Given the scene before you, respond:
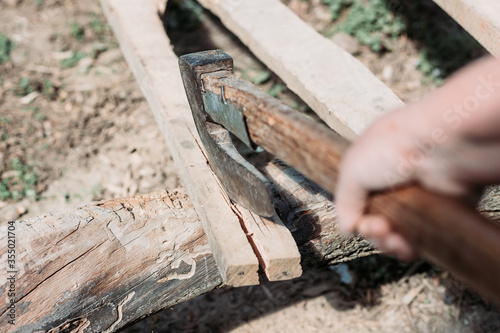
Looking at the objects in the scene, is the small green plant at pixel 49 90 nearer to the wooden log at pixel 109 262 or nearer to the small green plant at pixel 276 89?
the small green plant at pixel 276 89

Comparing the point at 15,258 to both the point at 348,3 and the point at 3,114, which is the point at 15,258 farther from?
the point at 348,3

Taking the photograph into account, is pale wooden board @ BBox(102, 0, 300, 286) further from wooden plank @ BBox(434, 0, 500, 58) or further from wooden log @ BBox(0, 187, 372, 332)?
wooden plank @ BBox(434, 0, 500, 58)

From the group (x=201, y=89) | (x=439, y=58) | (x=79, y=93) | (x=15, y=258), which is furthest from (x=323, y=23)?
(x=15, y=258)

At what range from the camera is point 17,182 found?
120 inches

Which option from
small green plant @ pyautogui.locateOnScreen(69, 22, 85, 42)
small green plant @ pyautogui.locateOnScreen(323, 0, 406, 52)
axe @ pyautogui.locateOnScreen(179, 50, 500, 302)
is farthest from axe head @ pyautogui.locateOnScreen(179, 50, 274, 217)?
small green plant @ pyautogui.locateOnScreen(69, 22, 85, 42)

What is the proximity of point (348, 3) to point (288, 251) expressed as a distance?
3.49 metres

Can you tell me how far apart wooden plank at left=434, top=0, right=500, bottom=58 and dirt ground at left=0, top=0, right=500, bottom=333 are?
1.40 m

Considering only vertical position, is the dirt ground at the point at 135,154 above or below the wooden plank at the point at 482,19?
below

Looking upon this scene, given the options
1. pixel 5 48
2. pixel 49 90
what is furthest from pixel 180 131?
pixel 5 48

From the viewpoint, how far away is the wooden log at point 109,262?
1550 mm

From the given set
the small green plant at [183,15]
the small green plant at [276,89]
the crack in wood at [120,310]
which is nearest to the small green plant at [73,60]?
the small green plant at [183,15]

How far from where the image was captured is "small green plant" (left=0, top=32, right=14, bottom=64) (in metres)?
4.04

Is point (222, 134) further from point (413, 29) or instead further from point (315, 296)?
point (413, 29)

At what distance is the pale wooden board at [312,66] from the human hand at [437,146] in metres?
0.94
